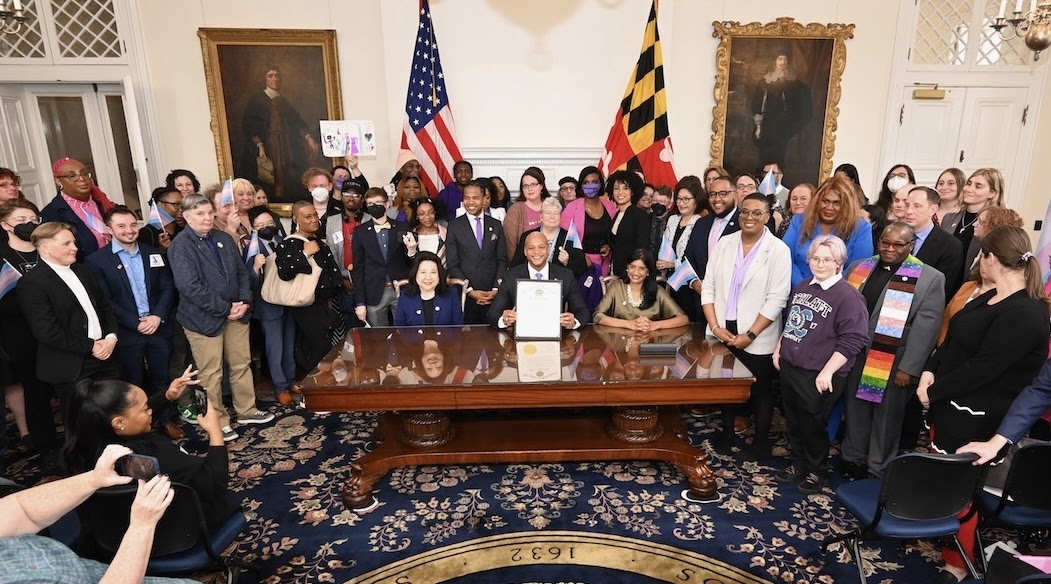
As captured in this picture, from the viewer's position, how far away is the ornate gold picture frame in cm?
712

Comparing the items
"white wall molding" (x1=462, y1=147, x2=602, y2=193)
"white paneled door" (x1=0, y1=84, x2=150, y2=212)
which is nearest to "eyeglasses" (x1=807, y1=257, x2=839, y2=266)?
"white wall molding" (x1=462, y1=147, x2=602, y2=193)

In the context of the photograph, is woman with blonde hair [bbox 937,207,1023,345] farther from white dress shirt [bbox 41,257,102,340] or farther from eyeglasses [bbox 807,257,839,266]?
white dress shirt [bbox 41,257,102,340]

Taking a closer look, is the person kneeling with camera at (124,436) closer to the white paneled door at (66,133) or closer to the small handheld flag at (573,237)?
the small handheld flag at (573,237)

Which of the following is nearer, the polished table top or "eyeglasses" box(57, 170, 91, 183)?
the polished table top

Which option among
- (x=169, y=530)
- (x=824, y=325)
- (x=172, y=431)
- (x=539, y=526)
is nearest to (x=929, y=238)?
(x=824, y=325)

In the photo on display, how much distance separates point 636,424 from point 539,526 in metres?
0.83

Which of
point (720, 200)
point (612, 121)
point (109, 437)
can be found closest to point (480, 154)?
point (612, 121)

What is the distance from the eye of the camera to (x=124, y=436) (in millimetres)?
2307

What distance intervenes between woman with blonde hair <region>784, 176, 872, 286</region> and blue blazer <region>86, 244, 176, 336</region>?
4.39m

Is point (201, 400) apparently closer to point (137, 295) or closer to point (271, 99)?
point (137, 295)

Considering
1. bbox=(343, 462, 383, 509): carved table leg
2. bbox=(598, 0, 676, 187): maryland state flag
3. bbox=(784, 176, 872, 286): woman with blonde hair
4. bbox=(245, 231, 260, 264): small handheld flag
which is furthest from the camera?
bbox=(598, 0, 676, 187): maryland state flag

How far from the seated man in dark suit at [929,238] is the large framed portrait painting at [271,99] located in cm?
604

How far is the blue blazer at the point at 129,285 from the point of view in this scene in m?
3.83

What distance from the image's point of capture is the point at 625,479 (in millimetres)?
3609
